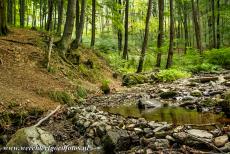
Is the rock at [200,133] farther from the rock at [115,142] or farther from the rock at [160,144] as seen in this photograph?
the rock at [115,142]

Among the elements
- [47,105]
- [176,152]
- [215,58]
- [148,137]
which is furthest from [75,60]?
[215,58]

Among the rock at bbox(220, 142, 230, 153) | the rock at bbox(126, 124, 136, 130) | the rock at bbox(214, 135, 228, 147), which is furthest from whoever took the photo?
the rock at bbox(126, 124, 136, 130)

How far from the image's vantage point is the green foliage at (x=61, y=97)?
9.50 meters

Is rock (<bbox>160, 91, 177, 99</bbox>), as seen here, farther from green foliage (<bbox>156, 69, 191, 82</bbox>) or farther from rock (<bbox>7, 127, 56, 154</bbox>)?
rock (<bbox>7, 127, 56, 154</bbox>)

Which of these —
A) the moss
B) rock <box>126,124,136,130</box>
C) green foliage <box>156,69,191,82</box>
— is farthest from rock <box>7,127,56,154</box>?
green foliage <box>156,69,191,82</box>

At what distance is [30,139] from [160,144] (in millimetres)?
2239

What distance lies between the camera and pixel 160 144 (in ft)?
17.1

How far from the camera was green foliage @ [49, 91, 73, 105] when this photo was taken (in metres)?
9.50

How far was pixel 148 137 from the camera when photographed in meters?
5.74

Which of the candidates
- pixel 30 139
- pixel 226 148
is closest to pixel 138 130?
pixel 226 148

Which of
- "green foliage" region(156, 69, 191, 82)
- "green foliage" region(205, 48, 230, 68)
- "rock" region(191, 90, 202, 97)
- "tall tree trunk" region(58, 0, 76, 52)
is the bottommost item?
"rock" region(191, 90, 202, 97)

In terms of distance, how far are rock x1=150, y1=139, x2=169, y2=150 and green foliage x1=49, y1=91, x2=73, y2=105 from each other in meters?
4.86

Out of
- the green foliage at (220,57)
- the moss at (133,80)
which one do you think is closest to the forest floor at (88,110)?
the moss at (133,80)

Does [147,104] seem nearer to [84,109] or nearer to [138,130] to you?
[84,109]
